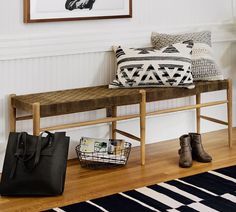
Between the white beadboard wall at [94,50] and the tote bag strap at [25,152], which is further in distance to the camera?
the white beadboard wall at [94,50]

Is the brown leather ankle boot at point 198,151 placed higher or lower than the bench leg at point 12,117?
lower

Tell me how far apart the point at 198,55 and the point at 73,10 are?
95 cm

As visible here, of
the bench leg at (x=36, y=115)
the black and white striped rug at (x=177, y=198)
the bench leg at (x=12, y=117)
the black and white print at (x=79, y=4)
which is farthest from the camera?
the black and white print at (x=79, y=4)

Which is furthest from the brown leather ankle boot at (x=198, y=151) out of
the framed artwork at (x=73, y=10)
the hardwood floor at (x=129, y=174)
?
the framed artwork at (x=73, y=10)

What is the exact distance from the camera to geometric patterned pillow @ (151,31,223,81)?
4195 mm

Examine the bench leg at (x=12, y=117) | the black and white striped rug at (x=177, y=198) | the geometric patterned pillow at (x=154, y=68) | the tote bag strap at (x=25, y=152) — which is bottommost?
the black and white striped rug at (x=177, y=198)

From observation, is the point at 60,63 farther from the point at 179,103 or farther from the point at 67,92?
the point at 179,103

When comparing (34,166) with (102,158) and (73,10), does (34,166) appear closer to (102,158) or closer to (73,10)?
(102,158)

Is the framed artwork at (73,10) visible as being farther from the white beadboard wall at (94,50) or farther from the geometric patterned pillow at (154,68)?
the geometric patterned pillow at (154,68)

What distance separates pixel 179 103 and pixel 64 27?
3.76ft

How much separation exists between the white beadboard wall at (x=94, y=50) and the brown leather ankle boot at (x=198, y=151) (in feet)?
1.80

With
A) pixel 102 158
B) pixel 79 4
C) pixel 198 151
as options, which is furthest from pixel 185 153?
pixel 79 4

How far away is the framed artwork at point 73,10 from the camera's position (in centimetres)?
377

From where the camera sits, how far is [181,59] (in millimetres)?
3986
